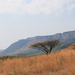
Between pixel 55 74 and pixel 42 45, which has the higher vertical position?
pixel 42 45

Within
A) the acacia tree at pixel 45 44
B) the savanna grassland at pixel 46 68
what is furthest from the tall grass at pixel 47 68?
the acacia tree at pixel 45 44

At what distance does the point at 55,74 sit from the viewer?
5.84 meters

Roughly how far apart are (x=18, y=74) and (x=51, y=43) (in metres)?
41.6

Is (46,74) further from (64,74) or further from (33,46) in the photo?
(33,46)

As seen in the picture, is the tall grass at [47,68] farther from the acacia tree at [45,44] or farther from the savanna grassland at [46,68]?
the acacia tree at [45,44]

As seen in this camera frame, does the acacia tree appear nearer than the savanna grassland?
No

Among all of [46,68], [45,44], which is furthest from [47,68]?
[45,44]

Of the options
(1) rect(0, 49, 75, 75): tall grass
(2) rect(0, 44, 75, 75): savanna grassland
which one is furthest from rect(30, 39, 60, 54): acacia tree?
(1) rect(0, 49, 75, 75): tall grass

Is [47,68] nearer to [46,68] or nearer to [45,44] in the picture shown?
[46,68]

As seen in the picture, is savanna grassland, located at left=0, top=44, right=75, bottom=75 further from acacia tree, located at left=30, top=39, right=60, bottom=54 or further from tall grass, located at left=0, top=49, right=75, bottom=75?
acacia tree, located at left=30, top=39, right=60, bottom=54

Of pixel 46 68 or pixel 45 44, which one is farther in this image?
pixel 45 44

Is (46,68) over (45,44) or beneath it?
beneath

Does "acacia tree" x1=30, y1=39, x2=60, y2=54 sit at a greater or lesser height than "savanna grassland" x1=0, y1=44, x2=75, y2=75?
greater

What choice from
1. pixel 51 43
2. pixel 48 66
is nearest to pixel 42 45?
pixel 51 43
